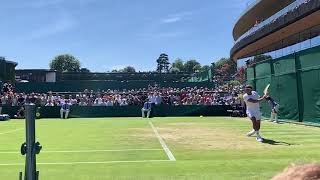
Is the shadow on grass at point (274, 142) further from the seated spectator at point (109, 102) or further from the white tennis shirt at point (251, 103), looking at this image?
the seated spectator at point (109, 102)

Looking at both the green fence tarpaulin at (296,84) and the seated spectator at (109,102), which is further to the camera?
the seated spectator at (109,102)

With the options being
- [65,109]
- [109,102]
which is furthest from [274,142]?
[109,102]

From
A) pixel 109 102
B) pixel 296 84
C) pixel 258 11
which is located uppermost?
pixel 258 11

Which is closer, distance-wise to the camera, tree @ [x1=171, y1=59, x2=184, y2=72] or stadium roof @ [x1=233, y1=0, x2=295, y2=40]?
stadium roof @ [x1=233, y1=0, x2=295, y2=40]

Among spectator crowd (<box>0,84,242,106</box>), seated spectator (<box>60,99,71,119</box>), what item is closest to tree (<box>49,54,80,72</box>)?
spectator crowd (<box>0,84,242,106</box>)

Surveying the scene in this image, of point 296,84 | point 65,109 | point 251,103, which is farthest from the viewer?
point 65,109

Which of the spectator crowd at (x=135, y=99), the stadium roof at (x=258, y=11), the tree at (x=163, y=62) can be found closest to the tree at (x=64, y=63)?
the tree at (x=163, y=62)

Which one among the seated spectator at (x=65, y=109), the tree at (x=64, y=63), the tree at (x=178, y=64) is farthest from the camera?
the tree at (x=178, y=64)

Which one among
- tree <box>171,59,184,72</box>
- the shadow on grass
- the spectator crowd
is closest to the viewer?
the shadow on grass

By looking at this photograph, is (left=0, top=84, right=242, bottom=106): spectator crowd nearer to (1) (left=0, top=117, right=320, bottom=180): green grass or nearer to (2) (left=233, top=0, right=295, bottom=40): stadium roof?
(2) (left=233, top=0, right=295, bottom=40): stadium roof

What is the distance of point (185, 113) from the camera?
42.0m

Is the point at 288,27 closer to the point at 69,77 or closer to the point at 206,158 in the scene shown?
the point at 206,158

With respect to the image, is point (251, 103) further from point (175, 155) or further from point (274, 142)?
point (175, 155)

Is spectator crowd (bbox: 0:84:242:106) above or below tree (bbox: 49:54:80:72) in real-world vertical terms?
below
